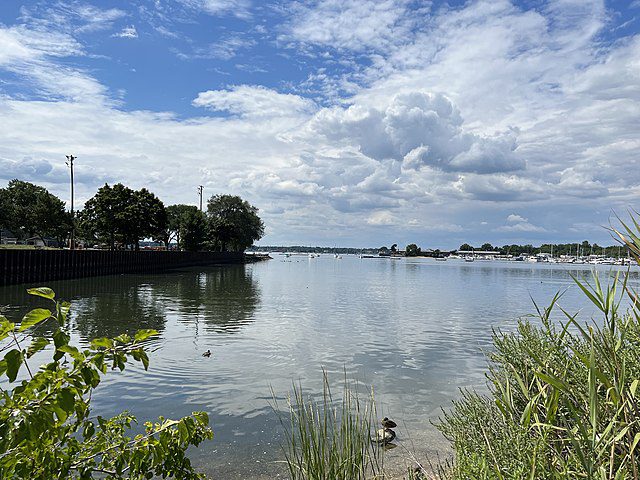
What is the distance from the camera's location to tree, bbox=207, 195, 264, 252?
10994 centimetres

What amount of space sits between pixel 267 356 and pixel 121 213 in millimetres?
53794

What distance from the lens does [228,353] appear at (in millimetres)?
16594

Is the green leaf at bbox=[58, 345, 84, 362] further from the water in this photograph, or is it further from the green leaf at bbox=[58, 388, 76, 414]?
the water

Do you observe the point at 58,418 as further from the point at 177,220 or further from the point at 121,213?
the point at 177,220

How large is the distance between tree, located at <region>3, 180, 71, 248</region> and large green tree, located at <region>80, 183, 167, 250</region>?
9.99 metres

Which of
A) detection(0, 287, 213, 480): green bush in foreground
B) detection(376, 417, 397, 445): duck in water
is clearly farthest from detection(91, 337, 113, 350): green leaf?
detection(376, 417, 397, 445): duck in water

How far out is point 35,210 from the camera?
73250 millimetres

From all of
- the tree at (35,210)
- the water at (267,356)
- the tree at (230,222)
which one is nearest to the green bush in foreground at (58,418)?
the water at (267,356)

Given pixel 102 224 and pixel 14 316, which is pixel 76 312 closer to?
pixel 14 316

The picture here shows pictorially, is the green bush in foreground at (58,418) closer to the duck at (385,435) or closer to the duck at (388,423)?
the duck at (385,435)

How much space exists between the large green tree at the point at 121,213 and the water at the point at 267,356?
3178 centimetres

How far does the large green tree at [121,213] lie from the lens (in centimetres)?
6456

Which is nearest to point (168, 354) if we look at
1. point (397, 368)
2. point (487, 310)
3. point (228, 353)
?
point (228, 353)

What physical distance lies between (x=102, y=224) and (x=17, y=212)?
2006 cm
